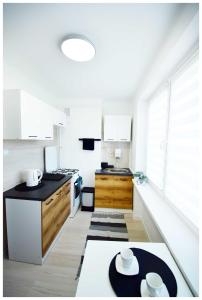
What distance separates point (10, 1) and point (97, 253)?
1.96m

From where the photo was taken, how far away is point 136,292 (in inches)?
29.3

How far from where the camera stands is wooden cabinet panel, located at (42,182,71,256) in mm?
1761

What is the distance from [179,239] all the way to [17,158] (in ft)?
7.26

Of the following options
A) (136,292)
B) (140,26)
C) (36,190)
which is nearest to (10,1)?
(140,26)

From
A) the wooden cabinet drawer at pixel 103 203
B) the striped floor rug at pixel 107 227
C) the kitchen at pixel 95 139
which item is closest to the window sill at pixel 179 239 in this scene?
the kitchen at pixel 95 139

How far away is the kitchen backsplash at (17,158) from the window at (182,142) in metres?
2.12

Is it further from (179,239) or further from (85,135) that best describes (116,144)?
(179,239)

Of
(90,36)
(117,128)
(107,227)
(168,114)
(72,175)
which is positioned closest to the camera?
(90,36)

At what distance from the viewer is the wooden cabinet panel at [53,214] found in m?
1.76

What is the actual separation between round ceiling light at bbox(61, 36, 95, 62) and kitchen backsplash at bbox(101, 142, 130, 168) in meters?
2.20

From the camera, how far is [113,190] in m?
2.96

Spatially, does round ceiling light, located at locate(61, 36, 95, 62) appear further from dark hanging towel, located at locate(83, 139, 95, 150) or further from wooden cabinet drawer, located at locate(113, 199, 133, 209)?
wooden cabinet drawer, located at locate(113, 199, 133, 209)

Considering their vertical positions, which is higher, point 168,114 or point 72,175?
point 168,114

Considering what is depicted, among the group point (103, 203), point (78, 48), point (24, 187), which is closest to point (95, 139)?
point (103, 203)
